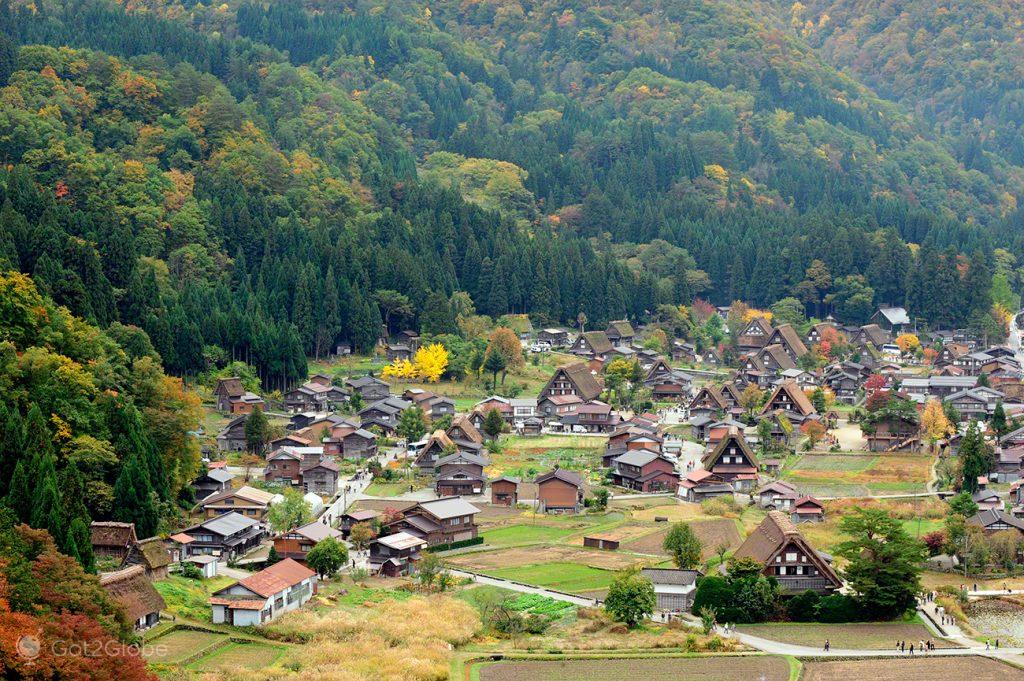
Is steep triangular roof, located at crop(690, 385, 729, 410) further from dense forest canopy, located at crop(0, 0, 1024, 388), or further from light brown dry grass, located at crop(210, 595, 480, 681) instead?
light brown dry grass, located at crop(210, 595, 480, 681)

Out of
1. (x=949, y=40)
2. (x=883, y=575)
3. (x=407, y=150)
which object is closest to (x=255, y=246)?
(x=407, y=150)

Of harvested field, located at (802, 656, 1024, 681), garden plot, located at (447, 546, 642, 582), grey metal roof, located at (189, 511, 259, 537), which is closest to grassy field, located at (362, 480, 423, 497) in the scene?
grey metal roof, located at (189, 511, 259, 537)

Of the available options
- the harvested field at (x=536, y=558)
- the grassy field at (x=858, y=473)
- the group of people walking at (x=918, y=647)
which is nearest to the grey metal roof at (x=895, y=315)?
the grassy field at (x=858, y=473)

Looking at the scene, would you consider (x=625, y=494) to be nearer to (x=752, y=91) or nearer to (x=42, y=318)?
(x=42, y=318)

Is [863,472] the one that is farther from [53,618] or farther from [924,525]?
[53,618]

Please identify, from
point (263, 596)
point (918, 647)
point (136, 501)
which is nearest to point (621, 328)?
point (136, 501)
